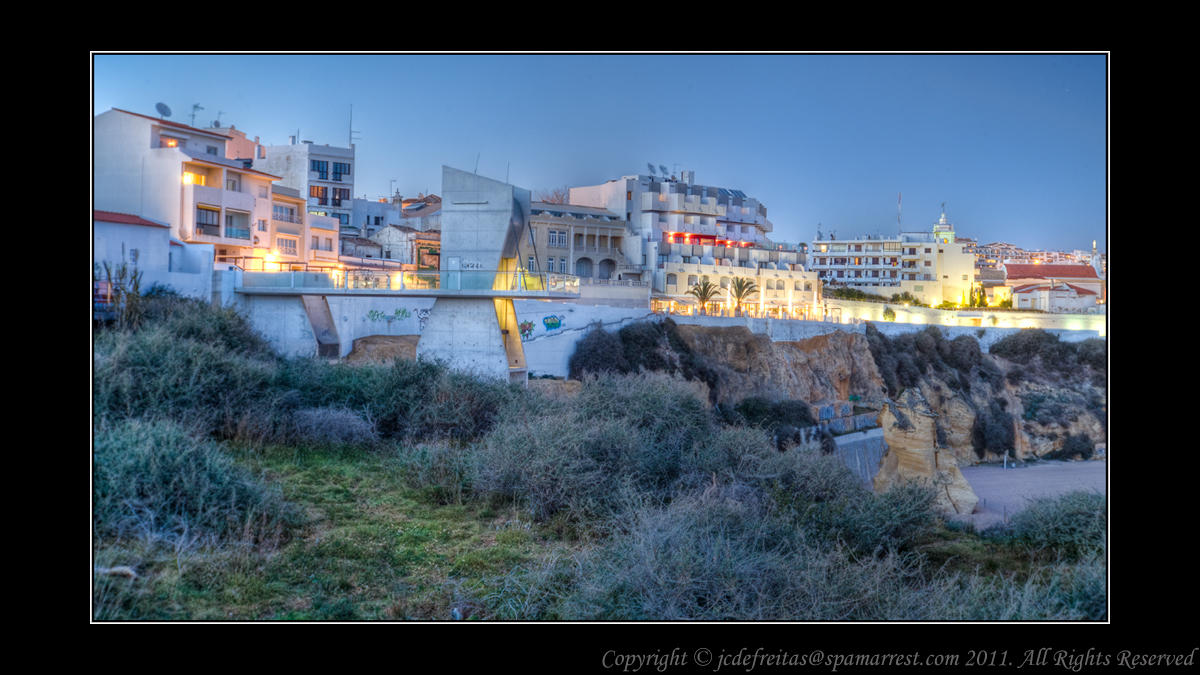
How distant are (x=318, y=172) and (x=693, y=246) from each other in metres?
22.3

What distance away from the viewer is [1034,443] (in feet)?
121

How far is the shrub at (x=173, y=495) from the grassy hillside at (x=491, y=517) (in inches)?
0.8

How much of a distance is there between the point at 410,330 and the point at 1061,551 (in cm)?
2223

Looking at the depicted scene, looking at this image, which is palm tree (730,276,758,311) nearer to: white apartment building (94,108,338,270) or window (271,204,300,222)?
white apartment building (94,108,338,270)

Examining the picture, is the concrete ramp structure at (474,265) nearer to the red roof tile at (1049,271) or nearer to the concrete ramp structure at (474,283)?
the concrete ramp structure at (474,283)

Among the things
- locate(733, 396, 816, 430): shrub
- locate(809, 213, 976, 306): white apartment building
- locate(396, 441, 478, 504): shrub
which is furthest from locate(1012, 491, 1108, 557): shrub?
locate(809, 213, 976, 306): white apartment building

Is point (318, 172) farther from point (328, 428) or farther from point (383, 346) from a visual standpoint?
point (328, 428)

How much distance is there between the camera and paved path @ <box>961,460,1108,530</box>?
83.5ft

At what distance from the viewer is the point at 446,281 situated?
16.7m

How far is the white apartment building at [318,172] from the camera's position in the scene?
48.0 meters

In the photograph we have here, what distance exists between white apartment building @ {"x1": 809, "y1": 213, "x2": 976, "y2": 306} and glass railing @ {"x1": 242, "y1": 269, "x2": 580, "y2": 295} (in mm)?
45552

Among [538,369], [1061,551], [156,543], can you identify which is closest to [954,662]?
[1061,551]

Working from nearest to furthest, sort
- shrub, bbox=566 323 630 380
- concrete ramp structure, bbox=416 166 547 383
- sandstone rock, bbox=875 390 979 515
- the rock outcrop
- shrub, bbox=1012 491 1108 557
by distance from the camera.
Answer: shrub, bbox=1012 491 1108 557
concrete ramp structure, bbox=416 166 547 383
sandstone rock, bbox=875 390 979 515
shrub, bbox=566 323 630 380
the rock outcrop
